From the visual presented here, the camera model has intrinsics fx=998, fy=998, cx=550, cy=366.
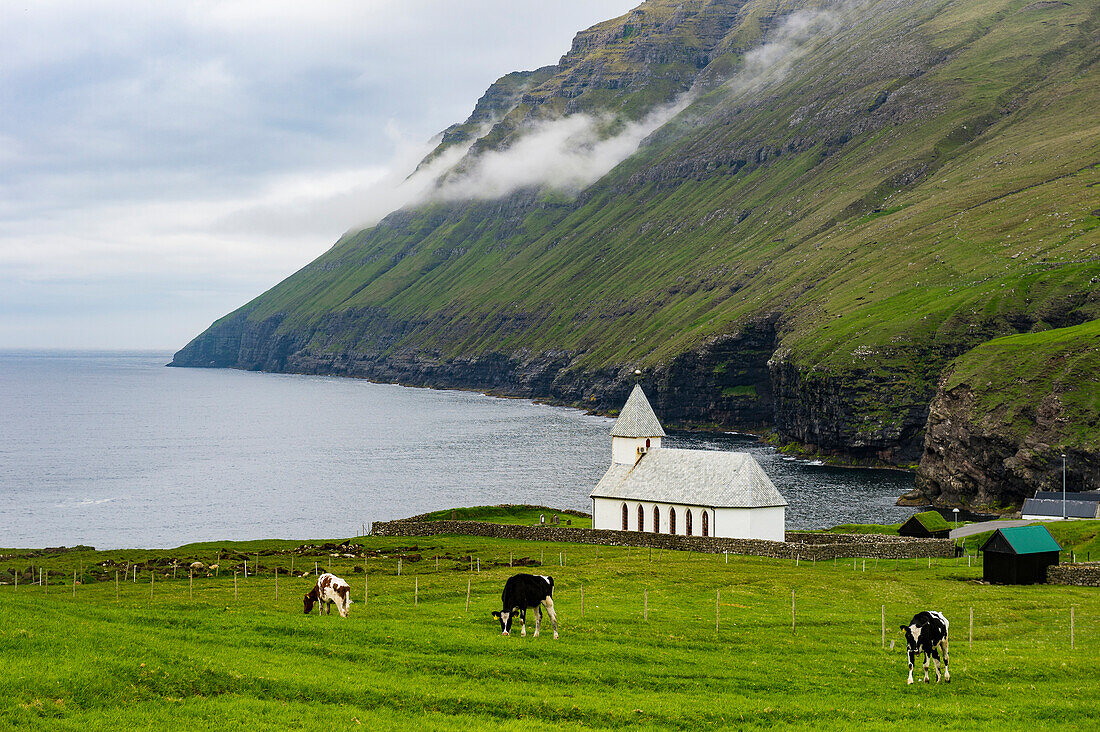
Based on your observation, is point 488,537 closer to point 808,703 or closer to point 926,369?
point 808,703

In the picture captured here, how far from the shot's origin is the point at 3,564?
7694 centimetres

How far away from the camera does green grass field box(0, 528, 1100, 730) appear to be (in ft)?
85.8

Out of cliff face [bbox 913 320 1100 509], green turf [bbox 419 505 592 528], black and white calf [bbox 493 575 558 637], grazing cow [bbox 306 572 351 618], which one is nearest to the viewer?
black and white calf [bbox 493 575 558 637]

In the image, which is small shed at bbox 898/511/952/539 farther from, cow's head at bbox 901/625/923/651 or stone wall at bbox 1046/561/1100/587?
cow's head at bbox 901/625/923/651

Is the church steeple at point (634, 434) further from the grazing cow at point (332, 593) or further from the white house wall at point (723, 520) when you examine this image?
the grazing cow at point (332, 593)

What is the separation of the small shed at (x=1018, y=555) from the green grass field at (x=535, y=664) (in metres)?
7.00

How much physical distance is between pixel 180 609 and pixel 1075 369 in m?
143

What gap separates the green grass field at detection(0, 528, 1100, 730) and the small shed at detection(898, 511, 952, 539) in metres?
43.7

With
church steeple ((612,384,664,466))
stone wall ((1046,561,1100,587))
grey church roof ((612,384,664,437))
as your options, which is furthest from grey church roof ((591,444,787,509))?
stone wall ((1046,561,1100,587))

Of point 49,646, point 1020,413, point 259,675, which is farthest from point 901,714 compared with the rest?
point 1020,413

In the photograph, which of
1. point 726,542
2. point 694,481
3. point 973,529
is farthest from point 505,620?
point 973,529

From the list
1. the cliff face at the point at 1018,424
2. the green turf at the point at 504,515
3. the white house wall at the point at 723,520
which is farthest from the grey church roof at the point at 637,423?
the cliff face at the point at 1018,424

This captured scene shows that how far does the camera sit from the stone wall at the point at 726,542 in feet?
253

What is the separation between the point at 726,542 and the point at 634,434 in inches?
884
